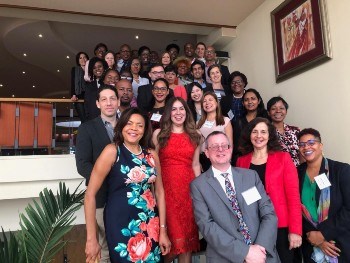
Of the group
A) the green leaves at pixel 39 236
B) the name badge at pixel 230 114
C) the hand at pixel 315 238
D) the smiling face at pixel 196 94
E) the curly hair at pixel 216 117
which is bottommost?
the hand at pixel 315 238

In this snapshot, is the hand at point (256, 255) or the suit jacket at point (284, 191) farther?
the suit jacket at point (284, 191)

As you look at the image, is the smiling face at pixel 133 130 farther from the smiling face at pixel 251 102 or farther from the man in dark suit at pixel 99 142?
the smiling face at pixel 251 102

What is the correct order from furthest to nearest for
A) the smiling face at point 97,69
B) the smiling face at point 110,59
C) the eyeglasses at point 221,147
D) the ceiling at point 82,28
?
the ceiling at point 82,28
the smiling face at point 110,59
the smiling face at point 97,69
the eyeglasses at point 221,147

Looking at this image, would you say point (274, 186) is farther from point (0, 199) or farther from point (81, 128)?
point (0, 199)

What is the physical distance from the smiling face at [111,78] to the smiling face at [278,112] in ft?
6.39

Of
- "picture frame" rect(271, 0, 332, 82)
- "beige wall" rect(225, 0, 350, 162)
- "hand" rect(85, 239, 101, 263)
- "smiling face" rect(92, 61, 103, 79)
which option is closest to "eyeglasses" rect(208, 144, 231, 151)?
"hand" rect(85, 239, 101, 263)

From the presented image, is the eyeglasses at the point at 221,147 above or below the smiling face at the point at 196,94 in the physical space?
below

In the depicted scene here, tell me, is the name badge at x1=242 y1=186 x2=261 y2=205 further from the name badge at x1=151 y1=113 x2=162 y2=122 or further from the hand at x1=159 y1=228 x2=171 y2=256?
the name badge at x1=151 y1=113 x2=162 y2=122

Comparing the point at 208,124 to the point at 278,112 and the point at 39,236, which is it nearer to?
the point at 278,112

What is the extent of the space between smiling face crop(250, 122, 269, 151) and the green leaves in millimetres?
1494

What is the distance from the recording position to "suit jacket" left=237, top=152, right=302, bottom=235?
2160mm

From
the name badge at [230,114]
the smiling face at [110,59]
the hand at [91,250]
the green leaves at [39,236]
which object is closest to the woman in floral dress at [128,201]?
the hand at [91,250]

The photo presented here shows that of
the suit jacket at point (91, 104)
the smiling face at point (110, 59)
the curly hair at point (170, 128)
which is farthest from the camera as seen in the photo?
the smiling face at point (110, 59)

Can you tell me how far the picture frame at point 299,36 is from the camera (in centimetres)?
390
